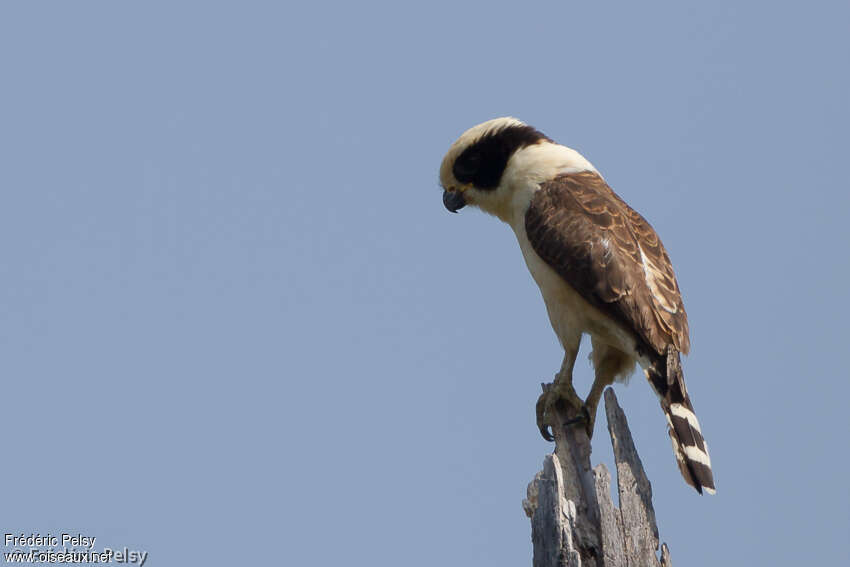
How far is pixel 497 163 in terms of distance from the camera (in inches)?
305

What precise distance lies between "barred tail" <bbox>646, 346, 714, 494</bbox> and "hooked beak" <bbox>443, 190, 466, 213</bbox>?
235cm

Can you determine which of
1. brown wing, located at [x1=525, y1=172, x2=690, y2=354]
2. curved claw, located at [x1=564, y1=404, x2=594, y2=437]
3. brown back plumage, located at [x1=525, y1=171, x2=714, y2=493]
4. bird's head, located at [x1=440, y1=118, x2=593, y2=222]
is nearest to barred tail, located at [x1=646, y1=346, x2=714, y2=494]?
brown back plumage, located at [x1=525, y1=171, x2=714, y2=493]

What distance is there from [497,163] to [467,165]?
0.25 meters

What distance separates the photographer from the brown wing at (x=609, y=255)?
20.5 ft

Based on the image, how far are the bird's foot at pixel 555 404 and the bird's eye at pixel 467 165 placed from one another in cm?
196

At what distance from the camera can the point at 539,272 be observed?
22.4ft

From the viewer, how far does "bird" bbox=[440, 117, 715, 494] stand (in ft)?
19.6

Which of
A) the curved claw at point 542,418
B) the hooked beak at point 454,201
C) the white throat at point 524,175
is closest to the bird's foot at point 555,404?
the curved claw at point 542,418

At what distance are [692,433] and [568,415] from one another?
841mm

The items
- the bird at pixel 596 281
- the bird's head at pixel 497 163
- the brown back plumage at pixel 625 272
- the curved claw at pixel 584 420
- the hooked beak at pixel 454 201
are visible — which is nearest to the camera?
the brown back plumage at pixel 625 272

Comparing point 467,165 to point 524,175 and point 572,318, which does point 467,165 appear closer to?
point 524,175

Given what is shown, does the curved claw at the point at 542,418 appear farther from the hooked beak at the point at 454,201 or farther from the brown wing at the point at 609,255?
the hooked beak at the point at 454,201

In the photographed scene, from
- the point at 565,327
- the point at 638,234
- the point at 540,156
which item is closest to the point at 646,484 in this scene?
the point at 565,327

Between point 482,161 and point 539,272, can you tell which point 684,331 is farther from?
point 482,161
